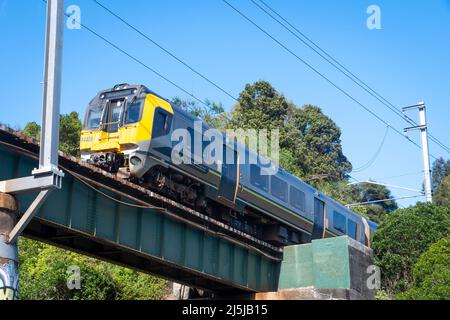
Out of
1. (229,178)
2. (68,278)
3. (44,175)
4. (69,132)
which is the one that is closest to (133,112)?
(229,178)

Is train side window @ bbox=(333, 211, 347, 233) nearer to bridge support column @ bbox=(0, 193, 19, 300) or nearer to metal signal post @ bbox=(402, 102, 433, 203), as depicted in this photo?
metal signal post @ bbox=(402, 102, 433, 203)

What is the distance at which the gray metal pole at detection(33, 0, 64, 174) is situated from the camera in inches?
585

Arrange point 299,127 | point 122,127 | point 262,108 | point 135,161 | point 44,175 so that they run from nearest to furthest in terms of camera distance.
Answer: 1. point 44,175
2. point 135,161
3. point 122,127
4. point 262,108
5. point 299,127

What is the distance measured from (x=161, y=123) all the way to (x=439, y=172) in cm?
7493

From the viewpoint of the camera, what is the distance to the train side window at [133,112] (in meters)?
21.7

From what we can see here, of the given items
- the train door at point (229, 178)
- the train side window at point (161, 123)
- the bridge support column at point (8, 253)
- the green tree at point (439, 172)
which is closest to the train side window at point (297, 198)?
the train door at point (229, 178)

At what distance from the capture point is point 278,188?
91.7 feet

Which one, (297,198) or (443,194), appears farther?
(443,194)

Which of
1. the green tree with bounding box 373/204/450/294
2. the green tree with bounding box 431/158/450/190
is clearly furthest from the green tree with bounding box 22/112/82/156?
the green tree with bounding box 431/158/450/190

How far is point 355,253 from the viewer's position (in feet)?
89.2

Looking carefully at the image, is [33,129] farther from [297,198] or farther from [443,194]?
[443,194]

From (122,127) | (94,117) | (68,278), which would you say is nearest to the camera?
(122,127)

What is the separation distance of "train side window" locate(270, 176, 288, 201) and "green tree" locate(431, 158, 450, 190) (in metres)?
64.6
